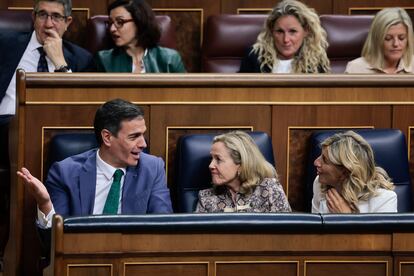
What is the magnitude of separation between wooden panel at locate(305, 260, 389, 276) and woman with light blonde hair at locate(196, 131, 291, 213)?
1.35 ft

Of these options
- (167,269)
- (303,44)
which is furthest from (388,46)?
(167,269)

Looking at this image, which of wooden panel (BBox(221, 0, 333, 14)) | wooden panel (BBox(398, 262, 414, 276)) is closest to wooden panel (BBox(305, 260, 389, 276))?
wooden panel (BBox(398, 262, 414, 276))

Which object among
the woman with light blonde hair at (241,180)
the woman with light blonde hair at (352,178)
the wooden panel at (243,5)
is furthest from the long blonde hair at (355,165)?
the wooden panel at (243,5)

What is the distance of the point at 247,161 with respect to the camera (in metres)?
2.27

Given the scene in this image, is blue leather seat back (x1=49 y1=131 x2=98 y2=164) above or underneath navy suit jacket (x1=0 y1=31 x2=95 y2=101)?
underneath

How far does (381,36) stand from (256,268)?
1.07 metres

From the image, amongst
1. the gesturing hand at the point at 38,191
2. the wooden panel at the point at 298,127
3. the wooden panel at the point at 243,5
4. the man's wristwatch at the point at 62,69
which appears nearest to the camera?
the gesturing hand at the point at 38,191

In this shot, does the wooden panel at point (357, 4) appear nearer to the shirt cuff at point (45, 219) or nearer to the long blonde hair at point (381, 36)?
the long blonde hair at point (381, 36)

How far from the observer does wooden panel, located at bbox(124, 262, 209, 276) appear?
1808 mm

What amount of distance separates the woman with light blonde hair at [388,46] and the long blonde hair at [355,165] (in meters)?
0.54

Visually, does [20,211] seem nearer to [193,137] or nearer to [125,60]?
[193,137]

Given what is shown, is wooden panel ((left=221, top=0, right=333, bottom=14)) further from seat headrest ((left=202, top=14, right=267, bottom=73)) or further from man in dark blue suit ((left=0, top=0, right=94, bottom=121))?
man in dark blue suit ((left=0, top=0, right=94, bottom=121))

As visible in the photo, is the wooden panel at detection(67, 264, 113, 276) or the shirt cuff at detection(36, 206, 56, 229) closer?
the wooden panel at detection(67, 264, 113, 276)

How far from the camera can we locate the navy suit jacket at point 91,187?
222cm
